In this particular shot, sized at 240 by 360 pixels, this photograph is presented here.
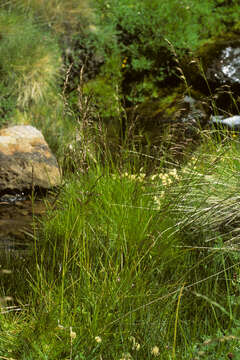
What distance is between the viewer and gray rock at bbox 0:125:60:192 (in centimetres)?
558

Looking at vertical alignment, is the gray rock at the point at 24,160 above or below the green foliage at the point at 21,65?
below

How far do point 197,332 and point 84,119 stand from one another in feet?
3.51

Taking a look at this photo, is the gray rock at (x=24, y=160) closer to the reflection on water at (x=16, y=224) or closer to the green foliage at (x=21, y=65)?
the reflection on water at (x=16, y=224)

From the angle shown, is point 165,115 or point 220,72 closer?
point 165,115

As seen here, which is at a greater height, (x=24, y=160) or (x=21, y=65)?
(x=21, y=65)

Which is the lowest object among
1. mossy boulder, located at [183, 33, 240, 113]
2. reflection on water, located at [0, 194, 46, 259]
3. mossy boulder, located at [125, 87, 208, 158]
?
reflection on water, located at [0, 194, 46, 259]

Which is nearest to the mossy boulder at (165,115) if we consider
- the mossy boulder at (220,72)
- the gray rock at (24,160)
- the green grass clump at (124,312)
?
the mossy boulder at (220,72)

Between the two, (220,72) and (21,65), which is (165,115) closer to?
(220,72)

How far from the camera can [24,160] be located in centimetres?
571

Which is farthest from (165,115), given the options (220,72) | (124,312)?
(124,312)

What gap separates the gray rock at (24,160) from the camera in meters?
5.58

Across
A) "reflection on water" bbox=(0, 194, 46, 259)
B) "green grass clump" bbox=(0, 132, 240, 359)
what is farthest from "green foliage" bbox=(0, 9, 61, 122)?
"green grass clump" bbox=(0, 132, 240, 359)

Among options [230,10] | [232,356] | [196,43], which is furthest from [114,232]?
[230,10]

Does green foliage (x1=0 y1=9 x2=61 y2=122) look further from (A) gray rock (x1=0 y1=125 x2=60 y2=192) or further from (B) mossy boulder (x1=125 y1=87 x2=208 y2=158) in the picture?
(B) mossy boulder (x1=125 y1=87 x2=208 y2=158)
